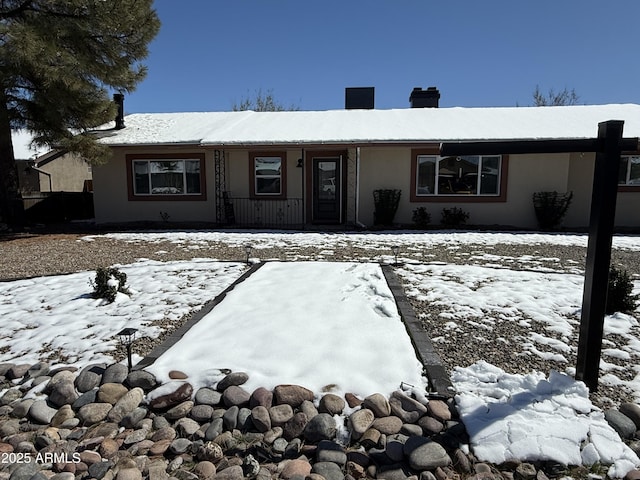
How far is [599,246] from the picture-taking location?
2.57 m

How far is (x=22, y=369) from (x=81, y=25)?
999 cm

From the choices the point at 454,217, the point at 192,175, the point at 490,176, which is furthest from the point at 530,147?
the point at 192,175

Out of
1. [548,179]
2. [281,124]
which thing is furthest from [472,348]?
[281,124]

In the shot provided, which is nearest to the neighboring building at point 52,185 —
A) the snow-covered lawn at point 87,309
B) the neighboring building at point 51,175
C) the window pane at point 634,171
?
the neighboring building at point 51,175

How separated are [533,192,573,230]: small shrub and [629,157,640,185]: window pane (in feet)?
6.07

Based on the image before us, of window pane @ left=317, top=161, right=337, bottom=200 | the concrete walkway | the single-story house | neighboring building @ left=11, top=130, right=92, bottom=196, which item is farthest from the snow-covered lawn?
neighboring building @ left=11, top=130, right=92, bottom=196

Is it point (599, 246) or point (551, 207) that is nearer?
point (599, 246)

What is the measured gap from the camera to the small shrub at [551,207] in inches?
443

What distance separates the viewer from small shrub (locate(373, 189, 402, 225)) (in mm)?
11641

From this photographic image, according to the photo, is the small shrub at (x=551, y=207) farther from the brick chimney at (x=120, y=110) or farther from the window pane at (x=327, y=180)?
the brick chimney at (x=120, y=110)

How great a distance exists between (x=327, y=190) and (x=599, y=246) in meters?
10.2

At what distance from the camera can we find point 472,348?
3.35 meters

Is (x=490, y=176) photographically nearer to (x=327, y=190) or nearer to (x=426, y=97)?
(x=327, y=190)

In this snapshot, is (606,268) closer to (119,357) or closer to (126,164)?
(119,357)
